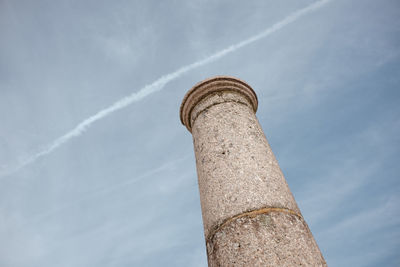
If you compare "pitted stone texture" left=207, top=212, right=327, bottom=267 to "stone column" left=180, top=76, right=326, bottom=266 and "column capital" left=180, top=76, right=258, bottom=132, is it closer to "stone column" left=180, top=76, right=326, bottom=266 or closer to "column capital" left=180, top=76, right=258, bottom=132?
"stone column" left=180, top=76, right=326, bottom=266

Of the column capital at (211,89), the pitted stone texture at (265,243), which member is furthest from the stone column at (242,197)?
the column capital at (211,89)

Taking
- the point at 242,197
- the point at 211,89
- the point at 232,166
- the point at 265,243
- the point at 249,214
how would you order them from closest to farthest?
the point at 265,243 < the point at 249,214 < the point at 242,197 < the point at 232,166 < the point at 211,89

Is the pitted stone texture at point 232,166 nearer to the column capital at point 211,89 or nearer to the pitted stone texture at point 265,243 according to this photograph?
the pitted stone texture at point 265,243

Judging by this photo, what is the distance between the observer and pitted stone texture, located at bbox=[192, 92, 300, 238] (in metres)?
2.28

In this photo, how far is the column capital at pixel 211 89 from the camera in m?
3.35

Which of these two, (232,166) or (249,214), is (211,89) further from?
(249,214)

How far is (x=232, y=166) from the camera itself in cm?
248

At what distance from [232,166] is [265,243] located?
0.75 metres

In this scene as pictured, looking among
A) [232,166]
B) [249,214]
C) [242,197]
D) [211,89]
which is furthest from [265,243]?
[211,89]

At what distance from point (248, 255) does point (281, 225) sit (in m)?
0.37

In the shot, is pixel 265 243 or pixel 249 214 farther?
pixel 249 214

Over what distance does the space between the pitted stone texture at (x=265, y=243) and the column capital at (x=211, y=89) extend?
→ 1752 millimetres

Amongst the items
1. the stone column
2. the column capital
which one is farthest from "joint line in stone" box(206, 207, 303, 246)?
the column capital

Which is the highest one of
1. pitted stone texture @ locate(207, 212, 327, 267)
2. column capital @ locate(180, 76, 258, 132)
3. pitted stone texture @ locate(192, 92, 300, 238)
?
column capital @ locate(180, 76, 258, 132)
